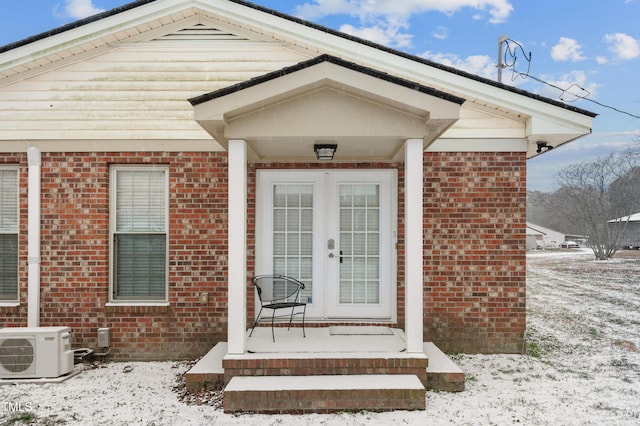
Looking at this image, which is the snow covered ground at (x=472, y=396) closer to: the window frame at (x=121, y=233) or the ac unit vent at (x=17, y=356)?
the ac unit vent at (x=17, y=356)

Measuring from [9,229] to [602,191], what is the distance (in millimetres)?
36869

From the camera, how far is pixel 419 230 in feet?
16.8

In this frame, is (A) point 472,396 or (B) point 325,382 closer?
(B) point 325,382

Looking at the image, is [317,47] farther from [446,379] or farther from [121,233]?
[446,379]

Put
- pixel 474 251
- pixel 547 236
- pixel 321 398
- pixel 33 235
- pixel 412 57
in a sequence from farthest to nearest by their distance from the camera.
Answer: pixel 547 236 < pixel 474 251 < pixel 33 235 < pixel 412 57 < pixel 321 398

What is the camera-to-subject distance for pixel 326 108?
504 centimetres

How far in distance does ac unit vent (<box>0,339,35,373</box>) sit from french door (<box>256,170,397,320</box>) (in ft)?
9.42

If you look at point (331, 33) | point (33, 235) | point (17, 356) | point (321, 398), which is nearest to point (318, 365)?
point (321, 398)

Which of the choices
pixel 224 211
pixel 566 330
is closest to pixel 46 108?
pixel 224 211

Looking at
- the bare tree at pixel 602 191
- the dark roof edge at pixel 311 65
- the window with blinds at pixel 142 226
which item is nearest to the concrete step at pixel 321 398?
the window with blinds at pixel 142 226

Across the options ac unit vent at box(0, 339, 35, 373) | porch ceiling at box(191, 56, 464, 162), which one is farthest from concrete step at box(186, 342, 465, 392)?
ac unit vent at box(0, 339, 35, 373)

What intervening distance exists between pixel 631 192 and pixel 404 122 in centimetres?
3968

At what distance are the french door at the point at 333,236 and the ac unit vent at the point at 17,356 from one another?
9.42ft

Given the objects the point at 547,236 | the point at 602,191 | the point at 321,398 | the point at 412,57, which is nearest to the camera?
the point at 321,398
